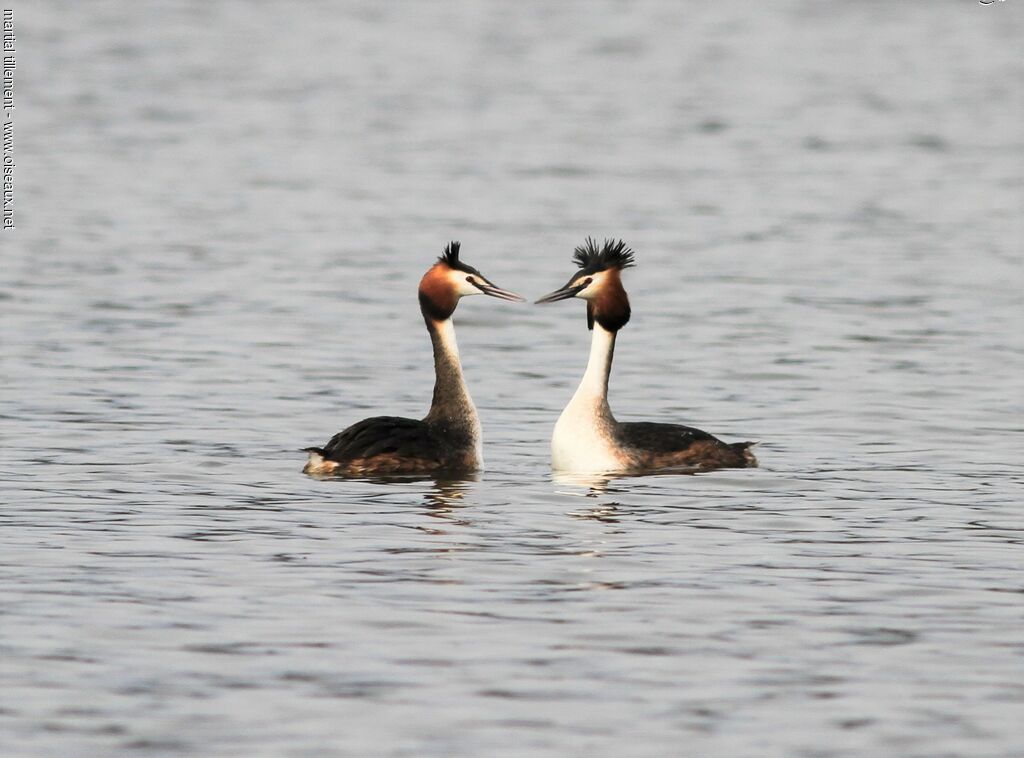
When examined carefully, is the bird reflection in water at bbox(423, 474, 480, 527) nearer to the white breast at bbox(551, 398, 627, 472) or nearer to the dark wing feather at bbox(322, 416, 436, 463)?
Answer: the dark wing feather at bbox(322, 416, 436, 463)

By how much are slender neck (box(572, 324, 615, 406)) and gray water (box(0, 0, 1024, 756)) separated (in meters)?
0.74

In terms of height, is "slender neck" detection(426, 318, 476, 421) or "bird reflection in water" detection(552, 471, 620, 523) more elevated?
"slender neck" detection(426, 318, 476, 421)

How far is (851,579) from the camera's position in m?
12.8

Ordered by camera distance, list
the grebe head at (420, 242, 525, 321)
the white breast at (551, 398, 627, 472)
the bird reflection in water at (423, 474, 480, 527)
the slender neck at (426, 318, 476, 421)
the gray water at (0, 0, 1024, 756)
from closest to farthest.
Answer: the gray water at (0, 0, 1024, 756), the bird reflection in water at (423, 474, 480, 527), the white breast at (551, 398, 627, 472), the slender neck at (426, 318, 476, 421), the grebe head at (420, 242, 525, 321)

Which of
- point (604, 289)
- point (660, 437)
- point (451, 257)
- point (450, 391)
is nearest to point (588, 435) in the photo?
point (660, 437)

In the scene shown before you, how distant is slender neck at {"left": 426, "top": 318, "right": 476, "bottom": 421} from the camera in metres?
16.8

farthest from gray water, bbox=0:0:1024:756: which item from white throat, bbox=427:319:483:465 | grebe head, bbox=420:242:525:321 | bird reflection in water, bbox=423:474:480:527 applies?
grebe head, bbox=420:242:525:321

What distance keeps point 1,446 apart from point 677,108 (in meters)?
33.4

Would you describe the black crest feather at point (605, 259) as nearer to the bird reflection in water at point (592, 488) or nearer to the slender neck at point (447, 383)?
the slender neck at point (447, 383)

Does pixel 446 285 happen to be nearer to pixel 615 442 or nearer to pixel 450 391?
pixel 450 391

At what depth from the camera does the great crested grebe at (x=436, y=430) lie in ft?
53.0

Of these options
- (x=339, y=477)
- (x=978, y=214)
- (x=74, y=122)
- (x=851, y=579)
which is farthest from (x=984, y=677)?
(x=74, y=122)

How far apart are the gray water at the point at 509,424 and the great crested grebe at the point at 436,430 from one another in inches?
12.1

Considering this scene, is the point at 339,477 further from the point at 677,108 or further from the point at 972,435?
the point at 677,108
